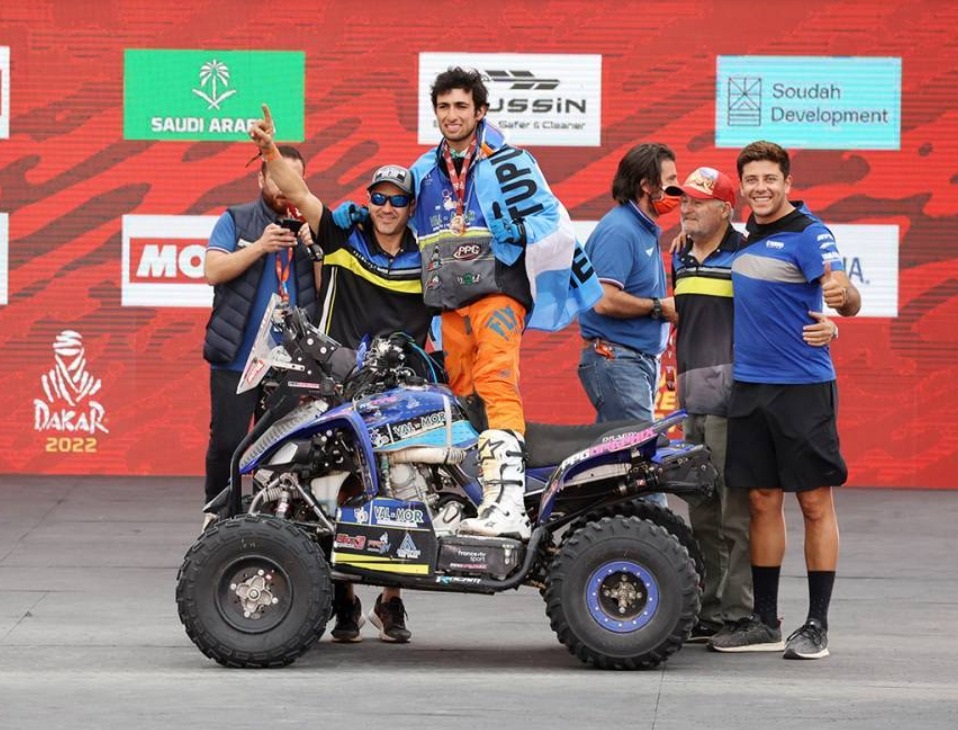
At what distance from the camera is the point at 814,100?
13961mm

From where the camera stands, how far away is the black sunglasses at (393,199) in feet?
27.1

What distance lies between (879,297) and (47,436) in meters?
5.71

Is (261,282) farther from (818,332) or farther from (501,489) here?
(818,332)

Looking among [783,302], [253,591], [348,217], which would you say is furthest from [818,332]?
[253,591]

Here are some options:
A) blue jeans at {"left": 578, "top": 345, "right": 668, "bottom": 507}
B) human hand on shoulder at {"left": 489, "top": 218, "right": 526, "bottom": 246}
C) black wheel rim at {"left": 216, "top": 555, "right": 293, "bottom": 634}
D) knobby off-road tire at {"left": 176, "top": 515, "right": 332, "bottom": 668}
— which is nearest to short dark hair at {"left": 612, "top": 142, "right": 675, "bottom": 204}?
blue jeans at {"left": 578, "top": 345, "right": 668, "bottom": 507}

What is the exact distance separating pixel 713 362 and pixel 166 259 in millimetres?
6189

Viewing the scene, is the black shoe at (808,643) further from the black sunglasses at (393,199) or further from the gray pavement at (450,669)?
the black sunglasses at (393,199)

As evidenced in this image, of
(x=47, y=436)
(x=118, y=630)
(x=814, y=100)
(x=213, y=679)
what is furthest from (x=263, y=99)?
(x=213, y=679)

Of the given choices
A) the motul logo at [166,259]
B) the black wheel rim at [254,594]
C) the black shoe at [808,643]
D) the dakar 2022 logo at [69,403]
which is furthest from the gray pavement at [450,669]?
the motul logo at [166,259]

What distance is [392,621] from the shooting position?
8703mm

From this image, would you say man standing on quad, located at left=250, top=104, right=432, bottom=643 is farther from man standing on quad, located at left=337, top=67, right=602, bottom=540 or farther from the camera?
the camera

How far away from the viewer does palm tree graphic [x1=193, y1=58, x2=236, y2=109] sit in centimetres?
1391

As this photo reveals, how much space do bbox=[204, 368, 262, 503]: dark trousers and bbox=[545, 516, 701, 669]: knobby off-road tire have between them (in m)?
2.36

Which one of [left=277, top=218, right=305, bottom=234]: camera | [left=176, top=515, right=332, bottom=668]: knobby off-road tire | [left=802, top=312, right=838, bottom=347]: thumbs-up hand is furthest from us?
[left=277, top=218, right=305, bottom=234]: camera
